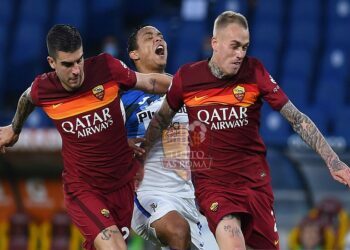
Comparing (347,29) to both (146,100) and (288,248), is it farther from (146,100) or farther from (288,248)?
(146,100)

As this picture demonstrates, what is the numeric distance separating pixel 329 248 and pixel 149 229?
4043 mm

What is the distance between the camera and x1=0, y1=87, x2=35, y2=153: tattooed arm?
26.1ft

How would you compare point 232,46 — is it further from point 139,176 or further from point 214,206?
point 139,176

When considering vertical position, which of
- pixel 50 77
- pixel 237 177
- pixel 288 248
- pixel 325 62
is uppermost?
pixel 50 77

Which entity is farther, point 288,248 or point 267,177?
point 288,248

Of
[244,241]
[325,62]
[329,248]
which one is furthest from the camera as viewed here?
[325,62]

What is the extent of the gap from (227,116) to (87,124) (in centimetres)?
103

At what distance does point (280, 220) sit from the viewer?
40.6 ft

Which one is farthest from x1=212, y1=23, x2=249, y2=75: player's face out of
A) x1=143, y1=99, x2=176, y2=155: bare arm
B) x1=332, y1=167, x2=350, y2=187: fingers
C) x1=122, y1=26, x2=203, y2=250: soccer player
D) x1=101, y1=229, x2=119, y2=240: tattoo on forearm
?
x1=101, y1=229, x2=119, y2=240: tattoo on forearm

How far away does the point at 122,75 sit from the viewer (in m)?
7.90

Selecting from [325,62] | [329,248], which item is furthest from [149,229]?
[325,62]

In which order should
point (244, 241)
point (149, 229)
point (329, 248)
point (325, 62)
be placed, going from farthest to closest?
point (325, 62)
point (329, 248)
point (149, 229)
point (244, 241)

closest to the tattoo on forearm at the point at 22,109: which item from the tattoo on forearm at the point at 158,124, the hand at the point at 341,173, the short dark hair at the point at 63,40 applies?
the short dark hair at the point at 63,40

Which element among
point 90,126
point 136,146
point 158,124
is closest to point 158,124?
point 158,124
